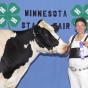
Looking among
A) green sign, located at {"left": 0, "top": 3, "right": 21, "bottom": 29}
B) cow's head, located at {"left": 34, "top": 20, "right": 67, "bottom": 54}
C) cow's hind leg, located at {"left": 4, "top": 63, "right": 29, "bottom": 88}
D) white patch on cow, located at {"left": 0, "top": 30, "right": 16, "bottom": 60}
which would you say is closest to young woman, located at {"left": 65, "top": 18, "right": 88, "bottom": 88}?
cow's head, located at {"left": 34, "top": 20, "right": 67, "bottom": 54}

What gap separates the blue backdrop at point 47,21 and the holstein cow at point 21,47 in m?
1.03

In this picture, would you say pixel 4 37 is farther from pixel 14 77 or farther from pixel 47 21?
pixel 47 21

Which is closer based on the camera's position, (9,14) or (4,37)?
(4,37)

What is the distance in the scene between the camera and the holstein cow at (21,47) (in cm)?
235

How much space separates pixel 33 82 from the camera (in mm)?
3557

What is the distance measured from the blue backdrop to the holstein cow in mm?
1033

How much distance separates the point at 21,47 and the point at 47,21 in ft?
3.85

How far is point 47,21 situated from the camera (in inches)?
137

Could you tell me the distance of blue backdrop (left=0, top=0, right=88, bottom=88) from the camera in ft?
11.3

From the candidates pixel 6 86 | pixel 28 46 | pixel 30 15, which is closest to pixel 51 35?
pixel 28 46

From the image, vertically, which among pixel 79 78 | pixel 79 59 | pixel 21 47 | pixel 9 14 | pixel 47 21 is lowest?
pixel 79 78

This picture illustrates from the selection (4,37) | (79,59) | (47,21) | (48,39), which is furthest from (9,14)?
(79,59)

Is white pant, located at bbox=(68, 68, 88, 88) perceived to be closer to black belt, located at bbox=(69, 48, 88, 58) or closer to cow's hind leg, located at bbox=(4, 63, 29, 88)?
black belt, located at bbox=(69, 48, 88, 58)

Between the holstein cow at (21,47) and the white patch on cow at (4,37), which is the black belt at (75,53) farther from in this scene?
the white patch on cow at (4,37)
